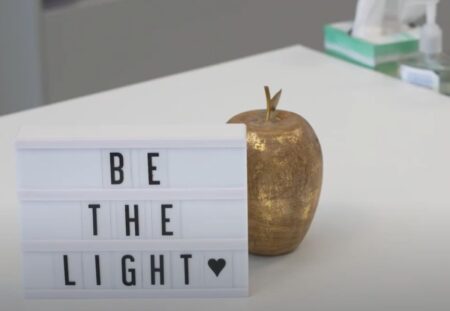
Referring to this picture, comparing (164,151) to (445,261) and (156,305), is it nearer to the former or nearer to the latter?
(156,305)

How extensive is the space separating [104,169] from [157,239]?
0.08 m

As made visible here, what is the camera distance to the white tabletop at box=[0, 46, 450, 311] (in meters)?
0.96

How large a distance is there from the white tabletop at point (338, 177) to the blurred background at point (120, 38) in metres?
0.77

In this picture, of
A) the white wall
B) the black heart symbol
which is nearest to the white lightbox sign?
the black heart symbol

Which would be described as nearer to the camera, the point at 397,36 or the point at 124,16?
the point at 397,36

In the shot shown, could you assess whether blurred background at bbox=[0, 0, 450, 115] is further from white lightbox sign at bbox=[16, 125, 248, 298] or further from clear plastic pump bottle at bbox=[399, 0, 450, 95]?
white lightbox sign at bbox=[16, 125, 248, 298]

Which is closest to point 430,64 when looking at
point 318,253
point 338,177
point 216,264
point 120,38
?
point 338,177

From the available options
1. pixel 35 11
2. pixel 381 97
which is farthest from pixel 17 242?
pixel 35 11

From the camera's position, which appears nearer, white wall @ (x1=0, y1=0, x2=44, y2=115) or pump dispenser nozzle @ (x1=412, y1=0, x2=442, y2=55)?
pump dispenser nozzle @ (x1=412, y1=0, x2=442, y2=55)

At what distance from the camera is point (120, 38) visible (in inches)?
95.3

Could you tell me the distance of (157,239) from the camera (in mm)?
936

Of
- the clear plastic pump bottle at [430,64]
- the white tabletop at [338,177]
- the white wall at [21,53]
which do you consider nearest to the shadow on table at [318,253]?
the white tabletop at [338,177]

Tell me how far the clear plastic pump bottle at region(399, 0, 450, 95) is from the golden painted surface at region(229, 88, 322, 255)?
0.55 meters

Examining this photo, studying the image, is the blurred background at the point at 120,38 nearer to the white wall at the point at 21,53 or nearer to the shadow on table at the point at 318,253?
the white wall at the point at 21,53
